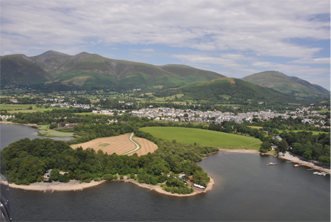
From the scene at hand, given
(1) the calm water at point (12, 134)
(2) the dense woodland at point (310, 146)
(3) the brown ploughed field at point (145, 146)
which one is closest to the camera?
(3) the brown ploughed field at point (145, 146)

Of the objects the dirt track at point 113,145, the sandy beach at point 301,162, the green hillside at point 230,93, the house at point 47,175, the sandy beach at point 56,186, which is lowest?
the sandy beach at point 56,186

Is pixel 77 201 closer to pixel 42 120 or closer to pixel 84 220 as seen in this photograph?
pixel 84 220

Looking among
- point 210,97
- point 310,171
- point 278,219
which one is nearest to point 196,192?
point 278,219

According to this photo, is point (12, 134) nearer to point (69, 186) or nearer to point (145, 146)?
point (145, 146)

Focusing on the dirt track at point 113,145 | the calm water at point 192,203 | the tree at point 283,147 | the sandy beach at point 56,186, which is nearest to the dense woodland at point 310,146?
the tree at point 283,147

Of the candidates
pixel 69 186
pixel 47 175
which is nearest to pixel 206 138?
pixel 69 186

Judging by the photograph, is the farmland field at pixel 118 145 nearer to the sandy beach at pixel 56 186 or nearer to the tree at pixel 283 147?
the sandy beach at pixel 56 186

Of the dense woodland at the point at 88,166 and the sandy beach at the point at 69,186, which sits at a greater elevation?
the dense woodland at the point at 88,166
